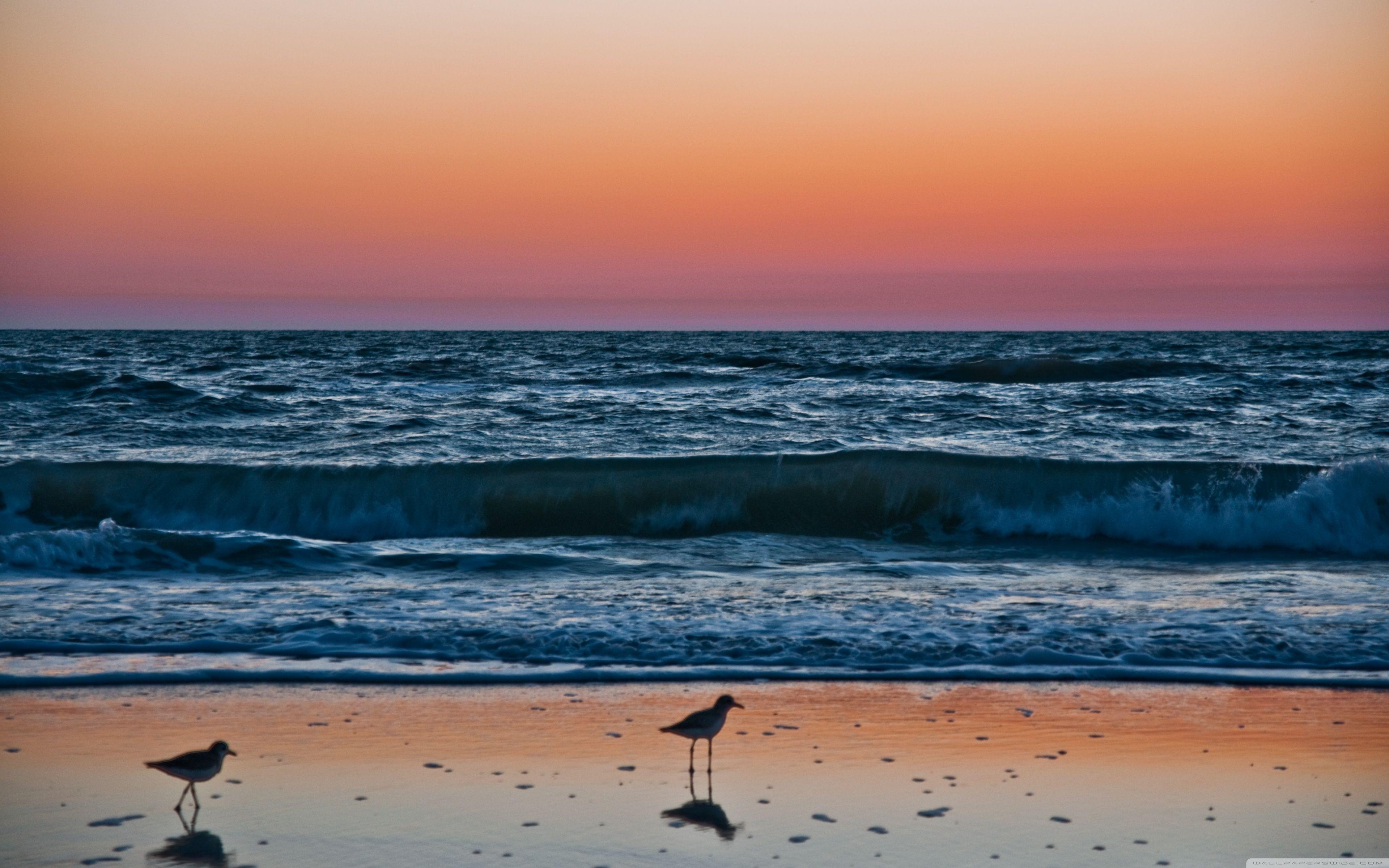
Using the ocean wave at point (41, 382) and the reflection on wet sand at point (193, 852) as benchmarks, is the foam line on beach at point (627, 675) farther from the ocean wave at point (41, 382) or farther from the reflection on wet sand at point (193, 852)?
the ocean wave at point (41, 382)

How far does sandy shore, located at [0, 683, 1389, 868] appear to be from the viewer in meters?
4.21

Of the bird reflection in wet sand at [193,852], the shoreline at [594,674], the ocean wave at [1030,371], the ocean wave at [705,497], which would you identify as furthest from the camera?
the ocean wave at [1030,371]

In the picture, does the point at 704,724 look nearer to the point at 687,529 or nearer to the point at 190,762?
the point at 190,762

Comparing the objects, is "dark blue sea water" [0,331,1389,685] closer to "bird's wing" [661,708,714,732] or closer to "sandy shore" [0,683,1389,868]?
"sandy shore" [0,683,1389,868]

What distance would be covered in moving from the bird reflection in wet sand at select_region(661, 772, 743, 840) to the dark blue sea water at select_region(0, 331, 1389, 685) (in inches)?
82.9

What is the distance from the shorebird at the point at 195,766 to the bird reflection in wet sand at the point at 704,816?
1825 mm

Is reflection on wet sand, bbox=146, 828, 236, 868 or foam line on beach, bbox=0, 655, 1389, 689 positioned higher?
reflection on wet sand, bbox=146, 828, 236, 868

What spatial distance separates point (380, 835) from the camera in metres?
4.30

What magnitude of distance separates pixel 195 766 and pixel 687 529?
10.2 m

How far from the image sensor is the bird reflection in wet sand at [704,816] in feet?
14.3

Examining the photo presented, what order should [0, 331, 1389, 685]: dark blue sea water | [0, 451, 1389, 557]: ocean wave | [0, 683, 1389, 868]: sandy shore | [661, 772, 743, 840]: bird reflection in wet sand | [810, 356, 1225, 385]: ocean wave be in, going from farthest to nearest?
1. [810, 356, 1225, 385]: ocean wave
2. [0, 451, 1389, 557]: ocean wave
3. [0, 331, 1389, 685]: dark blue sea water
4. [661, 772, 743, 840]: bird reflection in wet sand
5. [0, 683, 1389, 868]: sandy shore

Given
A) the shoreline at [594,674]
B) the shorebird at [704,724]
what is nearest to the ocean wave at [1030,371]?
the shoreline at [594,674]

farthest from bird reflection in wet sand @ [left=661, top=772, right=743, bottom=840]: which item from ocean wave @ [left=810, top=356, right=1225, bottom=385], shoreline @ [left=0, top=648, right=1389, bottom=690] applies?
ocean wave @ [left=810, top=356, right=1225, bottom=385]

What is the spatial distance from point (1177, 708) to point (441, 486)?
35.7 ft
